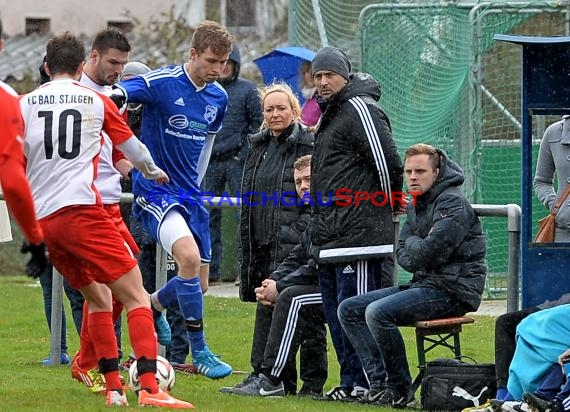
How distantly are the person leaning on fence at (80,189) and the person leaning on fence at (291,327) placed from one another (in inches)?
46.8

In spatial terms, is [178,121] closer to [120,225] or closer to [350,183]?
[120,225]

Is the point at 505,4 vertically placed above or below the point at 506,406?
above

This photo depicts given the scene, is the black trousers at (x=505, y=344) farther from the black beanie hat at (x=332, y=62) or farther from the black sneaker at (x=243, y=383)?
the black beanie hat at (x=332, y=62)

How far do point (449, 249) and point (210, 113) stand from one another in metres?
2.45

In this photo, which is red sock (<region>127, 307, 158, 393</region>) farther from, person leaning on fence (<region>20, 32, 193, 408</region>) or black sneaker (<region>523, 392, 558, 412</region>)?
black sneaker (<region>523, 392, 558, 412</region>)

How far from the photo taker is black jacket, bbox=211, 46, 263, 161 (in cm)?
1415

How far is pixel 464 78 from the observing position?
15.9m

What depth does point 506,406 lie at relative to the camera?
26.0ft

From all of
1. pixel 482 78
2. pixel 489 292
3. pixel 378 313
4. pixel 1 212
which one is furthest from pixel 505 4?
pixel 378 313

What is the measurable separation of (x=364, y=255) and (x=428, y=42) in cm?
781

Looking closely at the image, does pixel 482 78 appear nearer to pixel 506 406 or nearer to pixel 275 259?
pixel 275 259

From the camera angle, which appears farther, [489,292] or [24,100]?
[489,292]

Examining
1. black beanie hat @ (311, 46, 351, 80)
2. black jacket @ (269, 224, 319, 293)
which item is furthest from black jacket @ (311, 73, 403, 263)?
black jacket @ (269, 224, 319, 293)

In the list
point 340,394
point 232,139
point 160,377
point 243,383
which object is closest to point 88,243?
point 160,377
